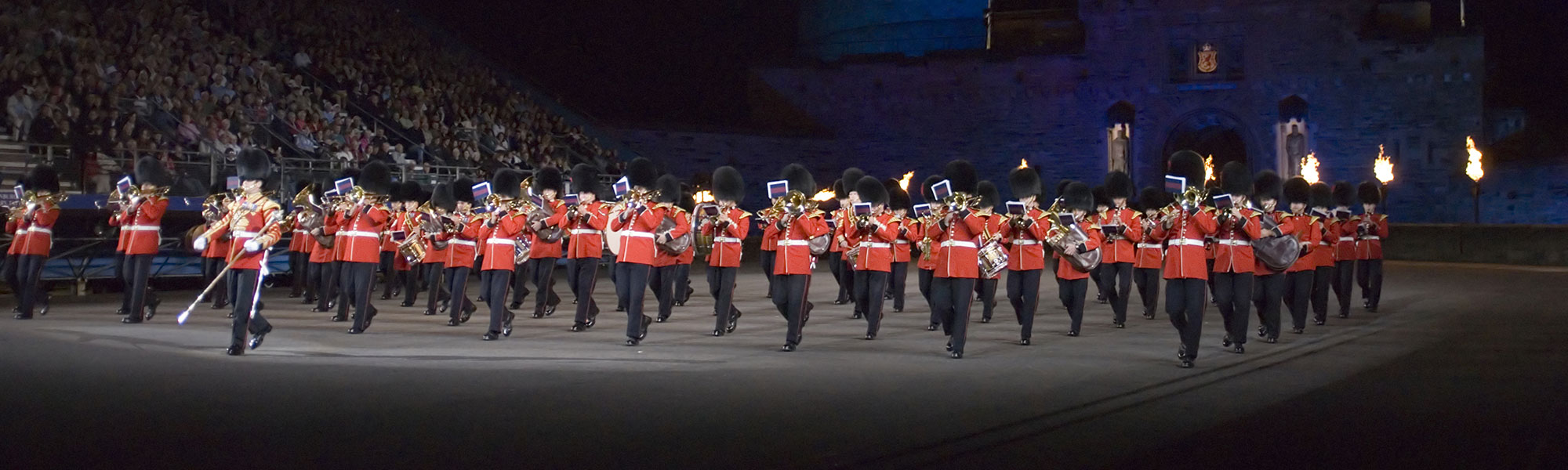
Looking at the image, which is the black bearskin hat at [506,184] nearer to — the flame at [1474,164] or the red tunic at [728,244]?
the red tunic at [728,244]

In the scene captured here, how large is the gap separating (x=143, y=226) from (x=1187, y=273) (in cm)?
947

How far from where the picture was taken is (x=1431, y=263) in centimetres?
2716

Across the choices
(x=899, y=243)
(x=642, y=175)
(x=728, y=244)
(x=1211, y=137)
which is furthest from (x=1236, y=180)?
(x=1211, y=137)

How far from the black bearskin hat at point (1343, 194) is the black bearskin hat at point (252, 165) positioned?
11012 millimetres

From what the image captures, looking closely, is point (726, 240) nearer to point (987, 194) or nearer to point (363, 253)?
point (987, 194)

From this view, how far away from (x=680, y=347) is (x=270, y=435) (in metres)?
4.47

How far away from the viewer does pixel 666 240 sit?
11391 millimetres

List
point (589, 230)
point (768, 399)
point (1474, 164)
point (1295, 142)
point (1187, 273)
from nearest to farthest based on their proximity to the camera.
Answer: point (768, 399), point (1187, 273), point (589, 230), point (1474, 164), point (1295, 142)

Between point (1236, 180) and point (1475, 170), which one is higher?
point (1475, 170)

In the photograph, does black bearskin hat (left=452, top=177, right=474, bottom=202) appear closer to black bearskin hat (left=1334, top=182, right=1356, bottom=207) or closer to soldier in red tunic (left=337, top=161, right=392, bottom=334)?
soldier in red tunic (left=337, top=161, right=392, bottom=334)

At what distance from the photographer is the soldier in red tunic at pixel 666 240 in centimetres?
1134

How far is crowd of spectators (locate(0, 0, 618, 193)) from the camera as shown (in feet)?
60.1

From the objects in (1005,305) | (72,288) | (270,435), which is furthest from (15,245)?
(1005,305)

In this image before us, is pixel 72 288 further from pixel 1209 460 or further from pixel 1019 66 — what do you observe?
pixel 1019 66
